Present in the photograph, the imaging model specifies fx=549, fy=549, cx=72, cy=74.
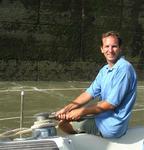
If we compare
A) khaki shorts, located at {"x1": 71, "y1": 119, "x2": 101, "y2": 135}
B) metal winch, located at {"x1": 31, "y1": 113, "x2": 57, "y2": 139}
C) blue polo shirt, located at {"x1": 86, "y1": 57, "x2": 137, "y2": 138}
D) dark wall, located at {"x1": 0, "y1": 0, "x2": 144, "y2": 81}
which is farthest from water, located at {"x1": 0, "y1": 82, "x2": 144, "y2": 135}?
metal winch, located at {"x1": 31, "y1": 113, "x2": 57, "y2": 139}

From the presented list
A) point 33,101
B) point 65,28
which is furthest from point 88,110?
point 65,28

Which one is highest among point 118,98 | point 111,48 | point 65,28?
point 65,28

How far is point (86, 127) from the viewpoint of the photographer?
3447 mm

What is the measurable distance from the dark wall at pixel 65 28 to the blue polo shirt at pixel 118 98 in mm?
9794

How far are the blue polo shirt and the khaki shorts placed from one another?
0.04 meters

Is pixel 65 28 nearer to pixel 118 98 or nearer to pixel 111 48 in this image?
pixel 111 48

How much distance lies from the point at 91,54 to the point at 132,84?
33.9 feet

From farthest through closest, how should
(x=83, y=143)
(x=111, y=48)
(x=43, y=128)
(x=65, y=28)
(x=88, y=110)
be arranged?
(x=65, y=28) < (x=111, y=48) < (x=88, y=110) < (x=83, y=143) < (x=43, y=128)

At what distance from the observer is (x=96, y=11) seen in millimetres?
13688

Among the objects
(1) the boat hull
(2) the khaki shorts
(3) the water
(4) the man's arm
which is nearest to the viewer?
(1) the boat hull

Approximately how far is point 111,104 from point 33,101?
6.18 metres

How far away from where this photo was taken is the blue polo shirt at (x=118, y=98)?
3336mm

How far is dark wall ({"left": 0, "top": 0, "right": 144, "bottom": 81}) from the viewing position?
13.3m

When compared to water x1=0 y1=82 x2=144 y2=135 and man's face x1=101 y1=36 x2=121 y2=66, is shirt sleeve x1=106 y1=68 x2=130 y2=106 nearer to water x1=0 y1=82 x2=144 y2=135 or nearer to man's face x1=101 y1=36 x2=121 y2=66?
man's face x1=101 y1=36 x2=121 y2=66
